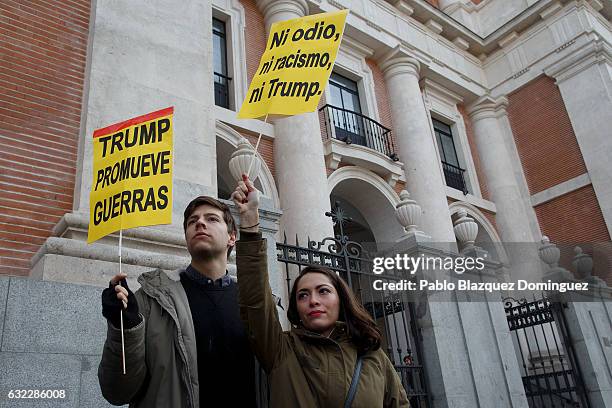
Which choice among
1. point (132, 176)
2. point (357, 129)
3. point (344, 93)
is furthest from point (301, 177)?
point (132, 176)

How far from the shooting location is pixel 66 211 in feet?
15.8

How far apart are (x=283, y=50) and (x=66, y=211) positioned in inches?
105

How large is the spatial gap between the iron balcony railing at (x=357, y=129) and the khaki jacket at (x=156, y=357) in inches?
447

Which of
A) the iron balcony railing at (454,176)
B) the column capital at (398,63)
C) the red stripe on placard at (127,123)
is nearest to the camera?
the red stripe on placard at (127,123)

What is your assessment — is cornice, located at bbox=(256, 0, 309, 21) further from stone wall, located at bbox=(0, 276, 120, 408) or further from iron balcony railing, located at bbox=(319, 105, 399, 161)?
stone wall, located at bbox=(0, 276, 120, 408)

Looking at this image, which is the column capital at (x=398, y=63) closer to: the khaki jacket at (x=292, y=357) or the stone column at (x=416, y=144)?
the stone column at (x=416, y=144)

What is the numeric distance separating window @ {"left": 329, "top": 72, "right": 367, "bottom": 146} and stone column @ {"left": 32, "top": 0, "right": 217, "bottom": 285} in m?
7.81

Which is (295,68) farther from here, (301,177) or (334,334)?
(301,177)

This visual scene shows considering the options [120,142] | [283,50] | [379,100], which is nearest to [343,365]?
[120,142]

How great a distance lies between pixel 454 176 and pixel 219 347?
51.1ft

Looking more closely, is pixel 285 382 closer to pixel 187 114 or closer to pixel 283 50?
pixel 283 50

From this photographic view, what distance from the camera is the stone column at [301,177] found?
1095 centimetres

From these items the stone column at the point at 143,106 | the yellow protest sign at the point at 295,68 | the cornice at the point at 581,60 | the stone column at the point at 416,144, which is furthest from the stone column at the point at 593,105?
the yellow protest sign at the point at 295,68

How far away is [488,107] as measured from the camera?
18.6 metres
